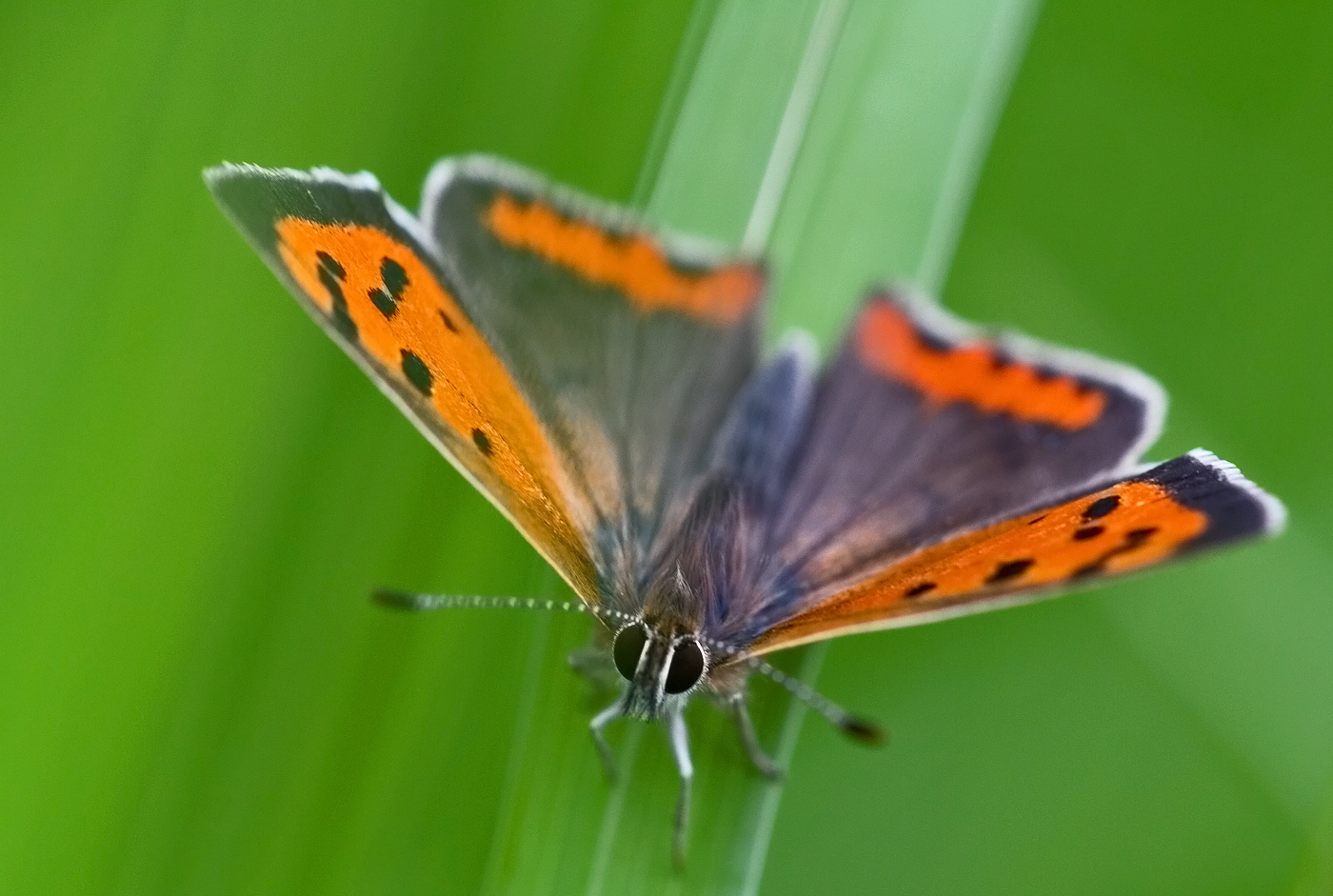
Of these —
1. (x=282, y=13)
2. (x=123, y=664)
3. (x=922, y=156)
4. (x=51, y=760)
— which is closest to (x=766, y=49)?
(x=922, y=156)

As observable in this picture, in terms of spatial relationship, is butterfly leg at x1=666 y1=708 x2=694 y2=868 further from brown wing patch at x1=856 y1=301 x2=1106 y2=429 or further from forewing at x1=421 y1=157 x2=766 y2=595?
brown wing patch at x1=856 y1=301 x2=1106 y2=429

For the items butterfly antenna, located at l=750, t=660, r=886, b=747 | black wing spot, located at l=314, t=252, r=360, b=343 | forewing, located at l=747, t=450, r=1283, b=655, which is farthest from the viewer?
butterfly antenna, located at l=750, t=660, r=886, b=747

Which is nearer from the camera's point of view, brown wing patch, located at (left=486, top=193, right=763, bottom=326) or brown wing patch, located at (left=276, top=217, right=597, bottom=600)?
brown wing patch, located at (left=276, top=217, right=597, bottom=600)

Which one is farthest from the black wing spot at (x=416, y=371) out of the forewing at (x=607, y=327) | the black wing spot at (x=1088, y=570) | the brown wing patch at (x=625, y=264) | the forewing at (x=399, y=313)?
the black wing spot at (x=1088, y=570)

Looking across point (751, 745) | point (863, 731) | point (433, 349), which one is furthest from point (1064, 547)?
point (433, 349)

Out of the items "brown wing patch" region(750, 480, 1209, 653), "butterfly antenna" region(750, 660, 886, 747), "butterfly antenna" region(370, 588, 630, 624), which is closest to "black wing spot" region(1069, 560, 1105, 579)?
"brown wing patch" region(750, 480, 1209, 653)

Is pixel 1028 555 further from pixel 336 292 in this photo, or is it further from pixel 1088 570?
pixel 336 292
